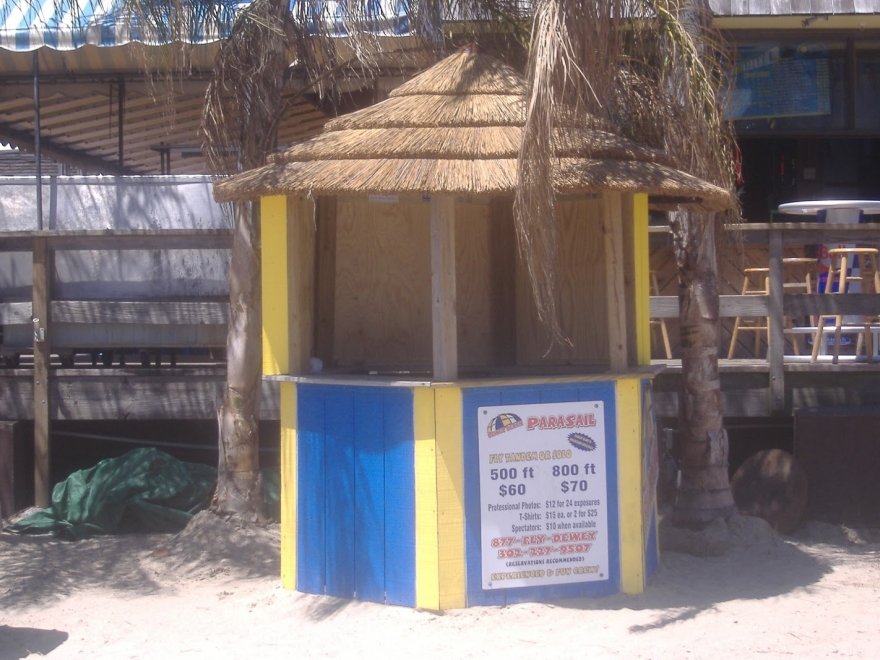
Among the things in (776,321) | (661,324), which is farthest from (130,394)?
(776,321)

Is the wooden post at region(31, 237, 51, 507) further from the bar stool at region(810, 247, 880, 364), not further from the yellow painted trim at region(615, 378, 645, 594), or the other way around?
the bar stool at region(810, 247, 880, 364)

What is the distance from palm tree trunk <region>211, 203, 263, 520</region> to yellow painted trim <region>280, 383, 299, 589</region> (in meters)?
1.10

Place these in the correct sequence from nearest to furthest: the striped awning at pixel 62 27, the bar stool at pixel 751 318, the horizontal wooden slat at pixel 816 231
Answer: the horizontal wooden slat at pixel 816 231, the striped awning at pixel 62 27, the bar stool at pixel 751 318

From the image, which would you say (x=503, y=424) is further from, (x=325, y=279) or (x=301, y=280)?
(x=325, y=279)

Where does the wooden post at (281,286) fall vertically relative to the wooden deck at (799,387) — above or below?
above

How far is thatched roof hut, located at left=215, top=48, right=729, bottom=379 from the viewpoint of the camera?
5.44 meters

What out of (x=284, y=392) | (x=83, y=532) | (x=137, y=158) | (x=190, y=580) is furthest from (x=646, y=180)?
(x=137, y=158)

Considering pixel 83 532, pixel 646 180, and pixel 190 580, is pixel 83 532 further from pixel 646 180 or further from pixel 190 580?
pixel 646 180

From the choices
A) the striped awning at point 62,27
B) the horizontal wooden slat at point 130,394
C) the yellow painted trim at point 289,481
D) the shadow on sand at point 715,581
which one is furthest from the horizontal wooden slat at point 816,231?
the striped awning at point 62,27

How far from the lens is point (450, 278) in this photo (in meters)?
5.52

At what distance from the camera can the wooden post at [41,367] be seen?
26.0 ft

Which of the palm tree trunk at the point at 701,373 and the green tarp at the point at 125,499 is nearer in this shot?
the palm tree trunk at the point at 701,373

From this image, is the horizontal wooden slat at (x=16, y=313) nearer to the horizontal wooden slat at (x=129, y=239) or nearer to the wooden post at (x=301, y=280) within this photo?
the horizontal wooden slat at (x=129, y=239)

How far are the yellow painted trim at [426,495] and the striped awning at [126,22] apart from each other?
2797 millimetres
